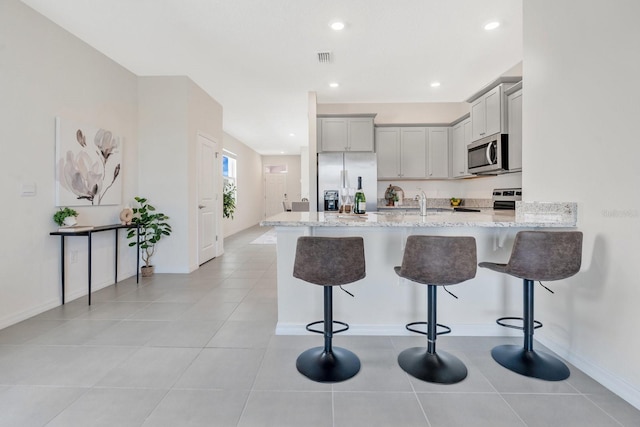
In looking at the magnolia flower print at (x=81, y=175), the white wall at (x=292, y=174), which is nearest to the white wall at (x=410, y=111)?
the magnolia flower print at (x=81, y=175)

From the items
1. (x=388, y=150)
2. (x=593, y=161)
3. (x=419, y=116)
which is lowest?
(x=593, y=161)

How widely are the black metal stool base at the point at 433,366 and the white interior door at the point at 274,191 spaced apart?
1077 centimetres

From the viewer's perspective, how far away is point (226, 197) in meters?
7.69

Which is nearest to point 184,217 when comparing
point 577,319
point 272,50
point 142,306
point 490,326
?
point 142,306

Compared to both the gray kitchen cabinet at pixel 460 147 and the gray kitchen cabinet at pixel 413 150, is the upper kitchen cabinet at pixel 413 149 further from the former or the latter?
the gray kitchen cabinet at pixel 460 147

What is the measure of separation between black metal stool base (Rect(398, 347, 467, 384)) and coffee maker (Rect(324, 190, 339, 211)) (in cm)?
317

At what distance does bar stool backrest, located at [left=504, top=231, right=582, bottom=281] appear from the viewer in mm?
1865

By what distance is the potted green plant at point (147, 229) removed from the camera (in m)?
4.16

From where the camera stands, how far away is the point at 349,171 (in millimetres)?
5215

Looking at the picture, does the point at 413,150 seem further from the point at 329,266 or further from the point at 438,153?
the point at 329,266

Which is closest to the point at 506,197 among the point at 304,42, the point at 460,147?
the point at 460,147

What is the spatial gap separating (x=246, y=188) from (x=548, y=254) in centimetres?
941

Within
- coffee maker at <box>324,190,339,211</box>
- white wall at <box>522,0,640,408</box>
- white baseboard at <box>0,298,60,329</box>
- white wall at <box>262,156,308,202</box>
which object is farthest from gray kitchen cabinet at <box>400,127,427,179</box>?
white wall at <box>262,156,308,202</box>

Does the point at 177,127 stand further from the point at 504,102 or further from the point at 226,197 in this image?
the point at 504,102
